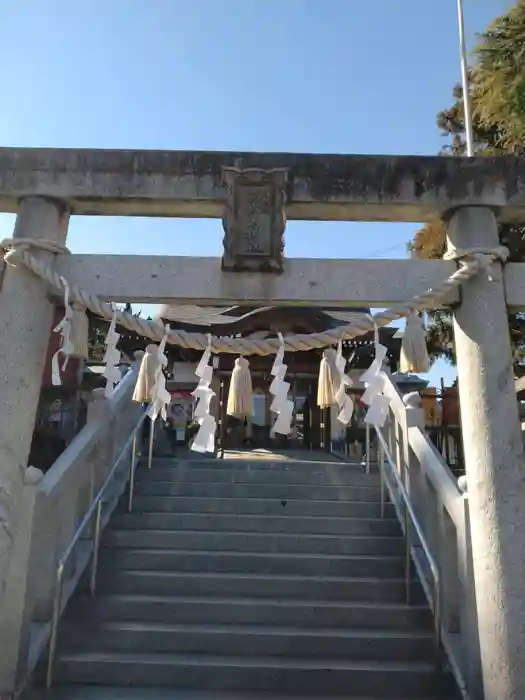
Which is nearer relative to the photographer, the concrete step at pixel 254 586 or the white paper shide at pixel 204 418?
the white paper shide at pixel 204 418

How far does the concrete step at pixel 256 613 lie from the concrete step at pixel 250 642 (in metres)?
0.22

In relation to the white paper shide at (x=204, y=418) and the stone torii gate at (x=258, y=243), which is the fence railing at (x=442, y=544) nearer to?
the stone torii gate at (x=258, y=243)

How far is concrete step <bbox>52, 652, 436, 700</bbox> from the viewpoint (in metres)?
4.09

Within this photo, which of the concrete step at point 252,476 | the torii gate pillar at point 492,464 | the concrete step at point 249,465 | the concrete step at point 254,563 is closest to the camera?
the torii gate pillar at point 492,464

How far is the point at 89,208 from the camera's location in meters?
4.17

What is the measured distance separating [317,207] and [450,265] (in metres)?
1.05

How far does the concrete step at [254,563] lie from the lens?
17.6ft

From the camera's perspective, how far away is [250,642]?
450 centimetres

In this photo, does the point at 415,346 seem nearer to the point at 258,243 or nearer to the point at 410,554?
the point at 258,243

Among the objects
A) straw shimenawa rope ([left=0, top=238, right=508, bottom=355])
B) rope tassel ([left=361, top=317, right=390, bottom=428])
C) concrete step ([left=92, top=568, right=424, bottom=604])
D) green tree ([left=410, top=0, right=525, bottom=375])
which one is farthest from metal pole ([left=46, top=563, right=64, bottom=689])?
green tree ([left=410, top=0, right=525, bottom=375])

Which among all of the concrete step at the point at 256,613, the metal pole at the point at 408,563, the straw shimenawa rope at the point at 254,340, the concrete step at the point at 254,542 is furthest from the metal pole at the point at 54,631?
the metal pole at the point at 408,563

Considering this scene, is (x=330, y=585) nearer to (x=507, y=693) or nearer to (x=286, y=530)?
(x=286, y=530)

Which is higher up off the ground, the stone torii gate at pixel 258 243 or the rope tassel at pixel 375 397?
the stone torii gate at pixel 258 243

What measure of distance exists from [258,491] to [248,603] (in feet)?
6.45
